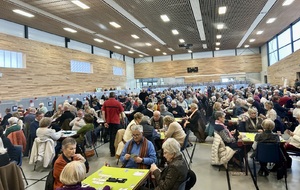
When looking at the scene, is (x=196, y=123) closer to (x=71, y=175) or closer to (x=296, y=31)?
(x=71, y=175)

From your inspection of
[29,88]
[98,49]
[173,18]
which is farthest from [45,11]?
[98,49]

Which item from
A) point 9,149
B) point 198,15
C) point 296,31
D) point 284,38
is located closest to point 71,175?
point 9,149

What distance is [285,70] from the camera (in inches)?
626

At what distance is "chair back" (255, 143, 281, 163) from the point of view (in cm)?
376

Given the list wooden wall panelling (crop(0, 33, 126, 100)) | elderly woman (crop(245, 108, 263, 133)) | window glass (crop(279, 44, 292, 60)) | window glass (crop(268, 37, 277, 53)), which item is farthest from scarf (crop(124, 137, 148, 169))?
window glass (crop(268, 37, 277, 53))

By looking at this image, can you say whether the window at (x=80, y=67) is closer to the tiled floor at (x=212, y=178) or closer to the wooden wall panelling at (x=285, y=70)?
the tiled floor at (x=212, y=178)

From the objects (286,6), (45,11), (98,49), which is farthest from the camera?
(98,49)

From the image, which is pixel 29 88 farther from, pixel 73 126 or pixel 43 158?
pixel 43 158

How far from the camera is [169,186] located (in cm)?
234

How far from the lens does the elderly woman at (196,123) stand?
21.6ft

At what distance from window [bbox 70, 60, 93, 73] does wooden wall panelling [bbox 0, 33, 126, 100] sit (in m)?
0.24

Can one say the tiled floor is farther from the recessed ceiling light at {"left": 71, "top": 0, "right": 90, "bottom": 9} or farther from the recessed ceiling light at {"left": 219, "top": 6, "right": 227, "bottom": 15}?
the recessed ceiling light at {"left": 219, "top": 6, "right": 227, "bottom": 15}

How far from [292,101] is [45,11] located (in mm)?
10499

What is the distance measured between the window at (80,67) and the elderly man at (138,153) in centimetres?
1298
